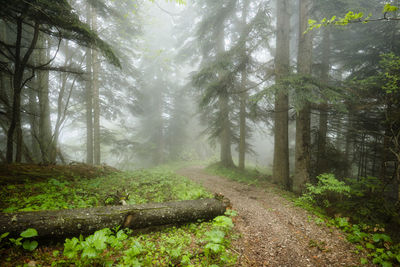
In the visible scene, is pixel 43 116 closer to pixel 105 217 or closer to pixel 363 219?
pixel 105 217

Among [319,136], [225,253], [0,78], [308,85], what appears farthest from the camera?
[319,136]

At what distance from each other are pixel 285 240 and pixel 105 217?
389 cm

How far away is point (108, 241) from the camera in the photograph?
2.84m

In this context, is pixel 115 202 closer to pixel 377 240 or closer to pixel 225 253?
pixel 225 253

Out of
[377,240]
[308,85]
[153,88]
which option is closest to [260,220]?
[377,240]

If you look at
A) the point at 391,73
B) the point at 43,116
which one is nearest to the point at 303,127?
the point at 391,73

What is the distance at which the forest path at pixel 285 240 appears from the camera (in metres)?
3.22

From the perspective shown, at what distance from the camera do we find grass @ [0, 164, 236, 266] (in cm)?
248

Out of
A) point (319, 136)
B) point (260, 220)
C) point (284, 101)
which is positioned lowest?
point (260, 220)

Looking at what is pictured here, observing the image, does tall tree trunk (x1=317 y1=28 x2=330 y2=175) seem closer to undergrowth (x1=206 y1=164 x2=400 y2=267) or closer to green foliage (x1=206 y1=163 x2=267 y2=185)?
undergrowth (x1=206 y1=164 x2=400 y2=267)

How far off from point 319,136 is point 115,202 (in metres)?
9.81

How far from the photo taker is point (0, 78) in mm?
6469

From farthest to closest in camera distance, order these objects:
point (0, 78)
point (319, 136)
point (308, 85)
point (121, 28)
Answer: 1. point (121, 28)
2. point (319, 136)
3. point (0, 78)
4. point (308, 85)

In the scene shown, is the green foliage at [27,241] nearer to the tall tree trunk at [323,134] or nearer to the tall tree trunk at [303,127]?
the tall tree trunk at [303,127]
